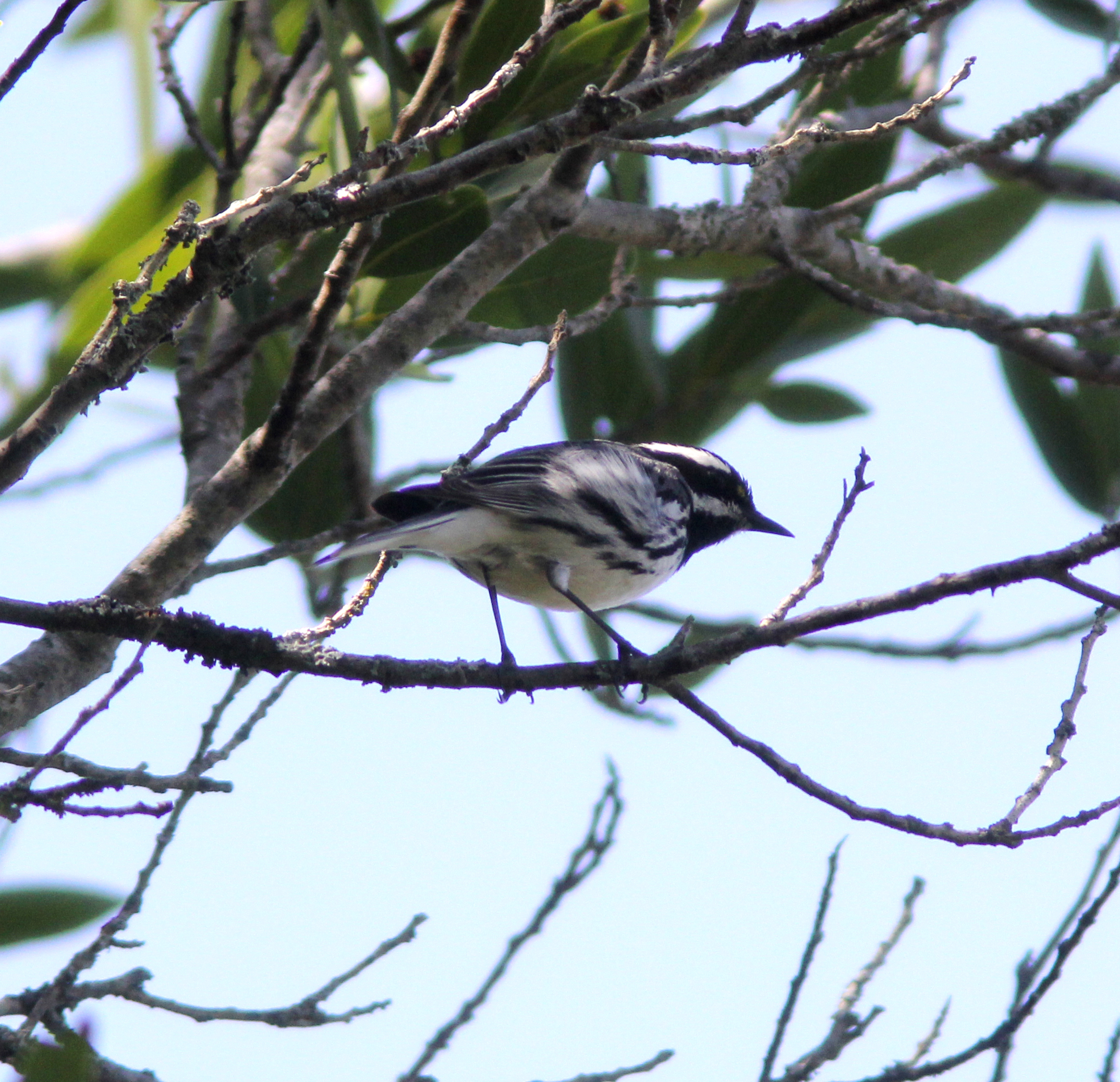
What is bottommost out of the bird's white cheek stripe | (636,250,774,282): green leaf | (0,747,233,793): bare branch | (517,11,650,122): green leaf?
(0,747,233,793): bare branch

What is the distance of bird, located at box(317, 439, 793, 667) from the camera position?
12.1 feet

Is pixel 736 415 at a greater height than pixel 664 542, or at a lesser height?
greater

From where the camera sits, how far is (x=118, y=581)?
286 cm

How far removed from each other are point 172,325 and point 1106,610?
1.92m

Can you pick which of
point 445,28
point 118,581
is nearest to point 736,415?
point 445,28

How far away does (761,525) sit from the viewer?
5.17m

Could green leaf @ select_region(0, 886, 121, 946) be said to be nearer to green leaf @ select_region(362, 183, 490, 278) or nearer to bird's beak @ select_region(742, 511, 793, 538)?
green leaf @ select_region(362, 183, 490, 278)

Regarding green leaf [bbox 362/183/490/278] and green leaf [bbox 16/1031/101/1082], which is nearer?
green leaf [bbox 16/1031/101/1082]

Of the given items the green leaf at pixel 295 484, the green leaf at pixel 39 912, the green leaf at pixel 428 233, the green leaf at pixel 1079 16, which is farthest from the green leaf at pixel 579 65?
the green leaf at pixel 1079 16

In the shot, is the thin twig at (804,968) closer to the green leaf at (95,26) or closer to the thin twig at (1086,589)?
the thin twig at (1086,589)

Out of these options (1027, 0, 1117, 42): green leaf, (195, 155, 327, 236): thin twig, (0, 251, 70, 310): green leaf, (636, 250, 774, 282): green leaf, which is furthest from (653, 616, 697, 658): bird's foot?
(1027, 0, 1117, 42): green leaf

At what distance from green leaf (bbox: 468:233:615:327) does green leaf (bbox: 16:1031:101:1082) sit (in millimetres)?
2460

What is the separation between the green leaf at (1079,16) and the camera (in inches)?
209

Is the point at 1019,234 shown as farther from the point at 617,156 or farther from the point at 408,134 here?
the point at 408,134
